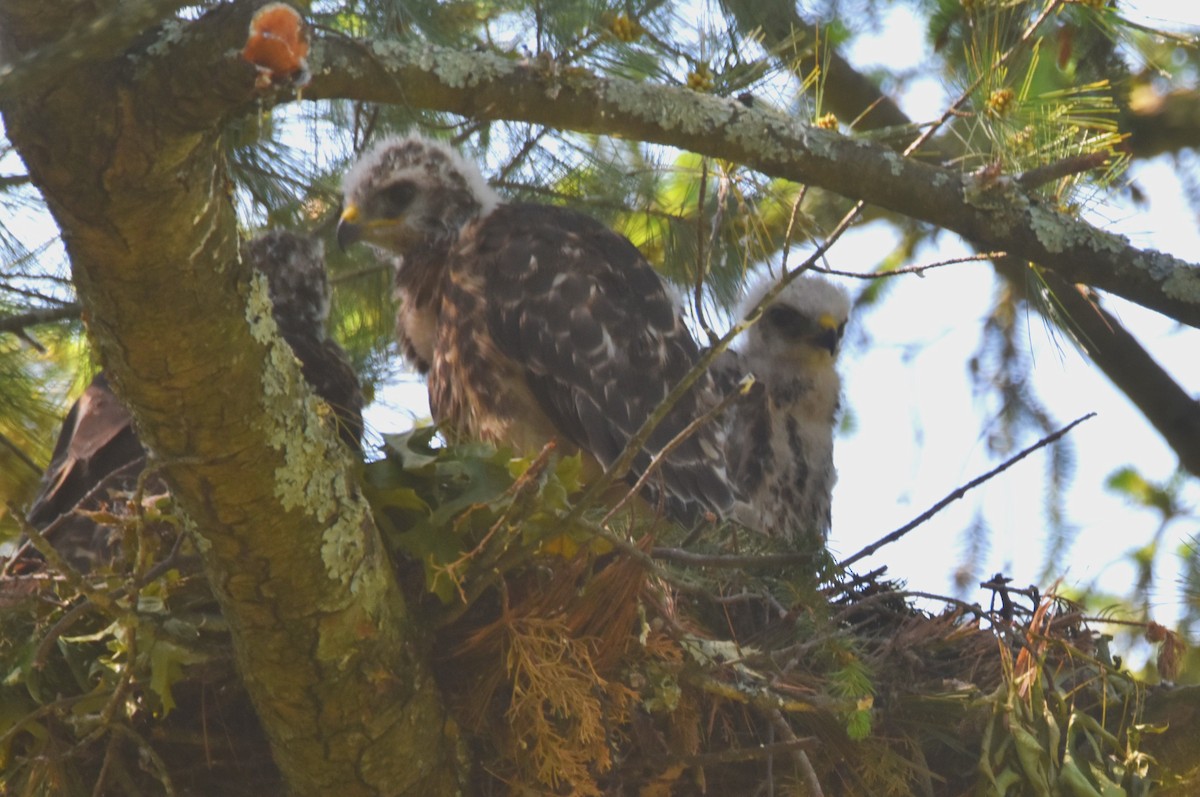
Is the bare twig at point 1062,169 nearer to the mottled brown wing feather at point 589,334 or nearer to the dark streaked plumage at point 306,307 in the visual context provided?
the mottled brown wing feather at point 589,334

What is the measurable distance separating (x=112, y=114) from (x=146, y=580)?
→ 1.03m

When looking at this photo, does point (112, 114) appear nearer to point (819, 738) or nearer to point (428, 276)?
point (819, 738)

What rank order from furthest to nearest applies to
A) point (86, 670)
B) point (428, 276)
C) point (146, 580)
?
point (428, 276)
point (86, 670)
point (146, 580)

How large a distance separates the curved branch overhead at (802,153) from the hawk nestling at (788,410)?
155cm

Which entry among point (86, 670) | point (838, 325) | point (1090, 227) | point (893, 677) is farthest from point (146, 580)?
point (838, 325)

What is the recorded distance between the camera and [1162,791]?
329cm

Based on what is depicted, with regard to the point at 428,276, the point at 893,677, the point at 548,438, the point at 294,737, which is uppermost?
the point at 428,276

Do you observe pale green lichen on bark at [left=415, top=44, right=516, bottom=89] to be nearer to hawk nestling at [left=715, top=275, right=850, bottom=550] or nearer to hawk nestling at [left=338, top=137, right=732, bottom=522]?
hawk nestling at [left=338, top=137, right=732, bottom=522]

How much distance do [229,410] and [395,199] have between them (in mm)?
2104

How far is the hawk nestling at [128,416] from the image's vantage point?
364 cm

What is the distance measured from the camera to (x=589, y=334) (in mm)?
3994

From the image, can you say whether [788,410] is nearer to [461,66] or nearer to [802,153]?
[802,153]

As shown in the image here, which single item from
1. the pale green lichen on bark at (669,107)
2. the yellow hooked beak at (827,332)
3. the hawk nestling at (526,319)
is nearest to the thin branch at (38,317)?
the hawk nestling at (526,319)

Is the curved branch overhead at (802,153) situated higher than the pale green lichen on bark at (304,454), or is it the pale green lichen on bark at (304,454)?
the curved branch overhead at (802,153)
